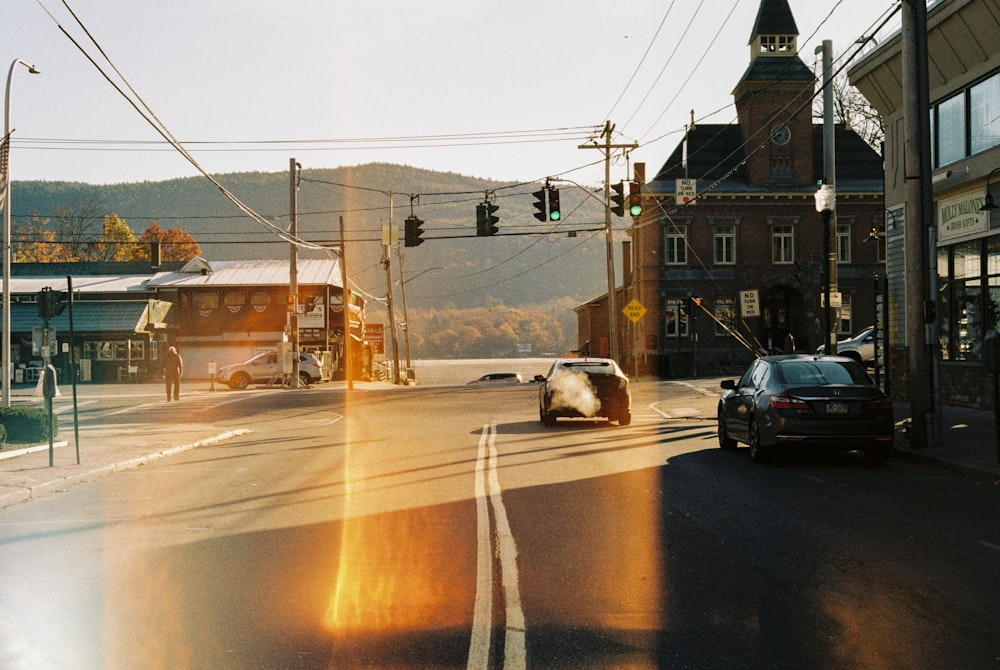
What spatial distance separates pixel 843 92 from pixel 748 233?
30.7 feet

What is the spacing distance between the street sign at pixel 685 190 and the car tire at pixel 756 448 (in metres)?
35.5

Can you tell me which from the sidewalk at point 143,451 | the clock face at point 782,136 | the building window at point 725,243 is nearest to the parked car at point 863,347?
the sidewalk at point 143,451

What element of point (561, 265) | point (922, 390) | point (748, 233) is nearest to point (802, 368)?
point (922, 390)

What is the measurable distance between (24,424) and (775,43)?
47888mm

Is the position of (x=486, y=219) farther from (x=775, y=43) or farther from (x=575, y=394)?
(x=775, y=43)

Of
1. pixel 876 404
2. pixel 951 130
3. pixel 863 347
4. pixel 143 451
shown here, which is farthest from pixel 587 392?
pixel 863 347

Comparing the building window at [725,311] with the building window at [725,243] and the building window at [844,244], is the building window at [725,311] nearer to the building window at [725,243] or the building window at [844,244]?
the building window at [725,243]

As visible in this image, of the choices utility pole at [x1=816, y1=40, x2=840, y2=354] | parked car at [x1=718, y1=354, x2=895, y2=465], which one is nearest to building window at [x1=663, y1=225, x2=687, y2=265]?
utility pole at [x1=816, y1=40, x2=840, y2=354]

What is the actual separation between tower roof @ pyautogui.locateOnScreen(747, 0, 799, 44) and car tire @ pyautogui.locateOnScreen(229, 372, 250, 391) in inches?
1294

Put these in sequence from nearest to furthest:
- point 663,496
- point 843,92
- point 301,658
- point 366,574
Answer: point 301,658
point 366,574
point 663,496
point 843,92

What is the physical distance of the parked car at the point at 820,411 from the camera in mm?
14102

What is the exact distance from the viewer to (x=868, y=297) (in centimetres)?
5600

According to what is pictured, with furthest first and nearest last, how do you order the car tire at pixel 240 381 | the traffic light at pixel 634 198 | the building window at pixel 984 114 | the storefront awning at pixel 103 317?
1. the storefront awning at pixel 103 317
2. the car tire at pixel 240 381
3. the traffic light at pixel 634 198
4. the building window at pixel 984 114

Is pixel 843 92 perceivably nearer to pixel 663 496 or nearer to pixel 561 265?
pixel 663 496
